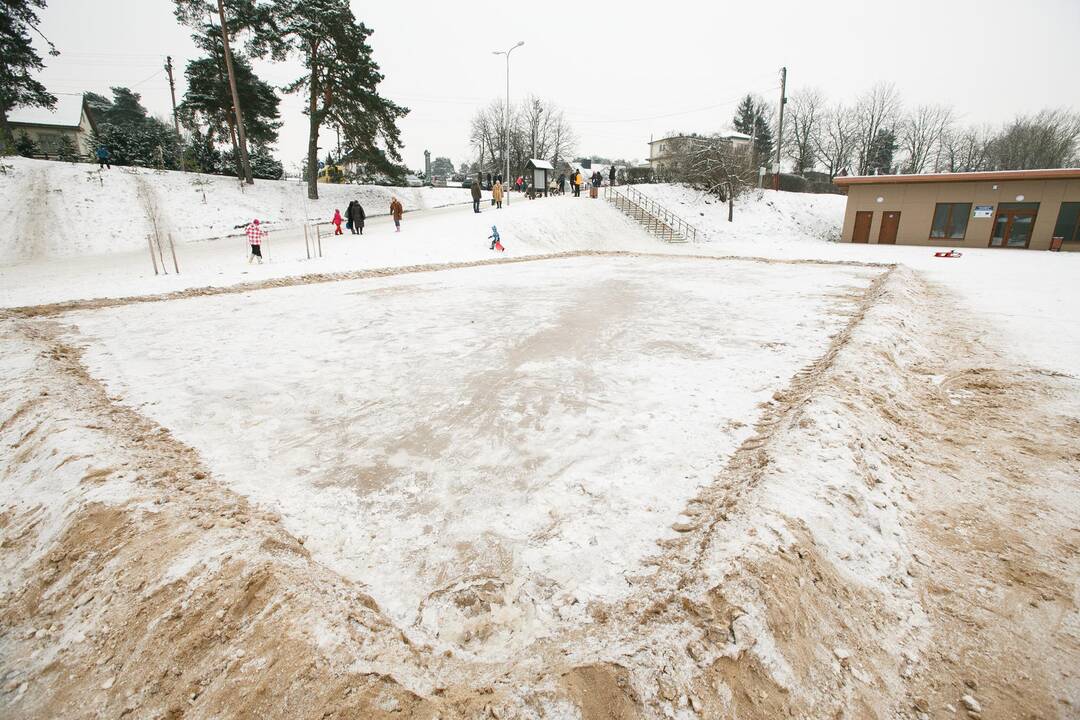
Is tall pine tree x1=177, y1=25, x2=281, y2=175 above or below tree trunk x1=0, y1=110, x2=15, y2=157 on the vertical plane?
above

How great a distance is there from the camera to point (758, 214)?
3712 cm

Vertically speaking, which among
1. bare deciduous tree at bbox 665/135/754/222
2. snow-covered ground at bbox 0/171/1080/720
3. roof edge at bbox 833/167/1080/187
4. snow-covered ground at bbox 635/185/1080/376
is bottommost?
snow-covered ground at bbox 0/171/1080/720

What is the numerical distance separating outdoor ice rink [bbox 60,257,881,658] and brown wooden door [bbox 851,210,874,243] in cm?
2407

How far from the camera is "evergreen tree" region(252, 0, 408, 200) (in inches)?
1054

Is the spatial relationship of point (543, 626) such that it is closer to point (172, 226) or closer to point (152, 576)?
point (152, 576)

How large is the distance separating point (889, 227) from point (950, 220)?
2.77 m

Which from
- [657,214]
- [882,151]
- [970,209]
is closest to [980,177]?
[970,209]

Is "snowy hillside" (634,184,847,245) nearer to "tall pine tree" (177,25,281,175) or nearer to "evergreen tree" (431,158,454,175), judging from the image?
"tall pine tree" (177,25,281,175)

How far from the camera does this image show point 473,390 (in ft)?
19.0

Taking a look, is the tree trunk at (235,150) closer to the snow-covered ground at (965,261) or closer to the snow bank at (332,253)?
the snow bank at (332,253)

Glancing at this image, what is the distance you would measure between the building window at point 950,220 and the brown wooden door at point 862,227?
3093 millimetres

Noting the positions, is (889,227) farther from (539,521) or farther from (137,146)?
(137,146)

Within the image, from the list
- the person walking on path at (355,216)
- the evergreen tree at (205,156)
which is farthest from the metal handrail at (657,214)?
the evergreen tree at (205,156)

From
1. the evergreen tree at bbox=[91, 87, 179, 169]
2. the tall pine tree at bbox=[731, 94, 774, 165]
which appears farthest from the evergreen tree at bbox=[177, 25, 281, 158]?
the tall pine tree at bbox=[731, 94, 774, 165]
